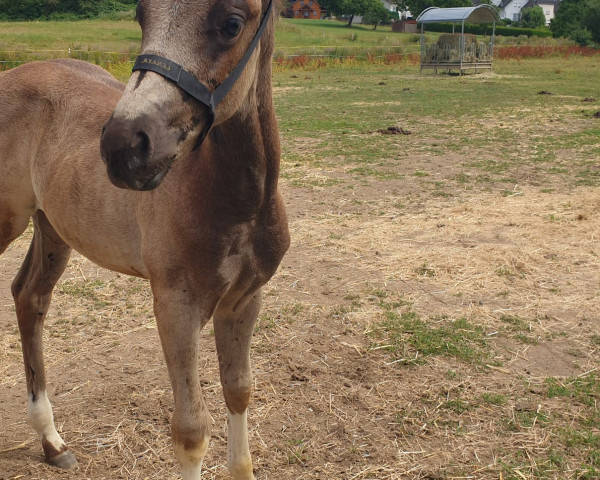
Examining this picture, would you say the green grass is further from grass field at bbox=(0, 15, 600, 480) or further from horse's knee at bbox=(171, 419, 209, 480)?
horse's knee at bbox=(171, 419, 209, 480)

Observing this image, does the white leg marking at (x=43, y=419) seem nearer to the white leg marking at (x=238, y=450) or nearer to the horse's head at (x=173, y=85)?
the white leg marking at (x=238, y=450)

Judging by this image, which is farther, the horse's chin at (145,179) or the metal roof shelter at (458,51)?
the metal roof shelter at (458,51)

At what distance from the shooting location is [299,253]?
546 cm

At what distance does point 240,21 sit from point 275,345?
101 inches

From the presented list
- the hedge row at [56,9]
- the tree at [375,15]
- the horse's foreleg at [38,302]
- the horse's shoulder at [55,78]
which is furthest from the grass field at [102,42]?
the tree at [375,15]

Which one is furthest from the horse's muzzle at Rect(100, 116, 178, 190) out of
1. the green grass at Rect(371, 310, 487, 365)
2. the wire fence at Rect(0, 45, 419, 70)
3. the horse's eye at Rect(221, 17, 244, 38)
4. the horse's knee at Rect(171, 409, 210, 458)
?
the wire fence at Rect(0, 45, 419, 70)

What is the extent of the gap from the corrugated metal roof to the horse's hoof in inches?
1049

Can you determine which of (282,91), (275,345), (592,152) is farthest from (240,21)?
(282,91)

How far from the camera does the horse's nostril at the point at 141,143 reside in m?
1.50

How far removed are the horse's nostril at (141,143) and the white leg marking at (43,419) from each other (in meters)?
1.96

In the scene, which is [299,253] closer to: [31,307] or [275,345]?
[275,345]

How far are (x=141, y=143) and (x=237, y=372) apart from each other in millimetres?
1407

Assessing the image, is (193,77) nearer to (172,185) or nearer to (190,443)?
(172,185)

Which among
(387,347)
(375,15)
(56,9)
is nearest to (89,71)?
(387,347)
